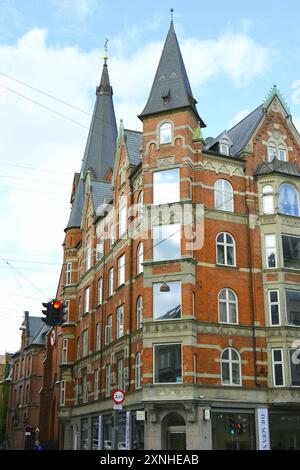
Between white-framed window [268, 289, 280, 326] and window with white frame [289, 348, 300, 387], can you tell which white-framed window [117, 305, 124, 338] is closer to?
white-framed window [268, 289, 280, 326]

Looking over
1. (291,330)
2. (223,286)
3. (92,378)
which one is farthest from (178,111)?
(92,378)

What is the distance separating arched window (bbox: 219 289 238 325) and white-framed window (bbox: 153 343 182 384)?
3442 millimetres

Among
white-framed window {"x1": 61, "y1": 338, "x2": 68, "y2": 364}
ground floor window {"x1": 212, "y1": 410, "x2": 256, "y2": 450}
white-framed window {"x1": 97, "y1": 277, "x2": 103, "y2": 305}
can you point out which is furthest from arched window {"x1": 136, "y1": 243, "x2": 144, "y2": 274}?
white-framed window {"x1": 61, "y1": 338, "x2": 68, "y2": 364}

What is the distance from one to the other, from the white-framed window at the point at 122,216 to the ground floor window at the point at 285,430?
13892 mm

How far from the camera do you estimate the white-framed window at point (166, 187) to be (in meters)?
32.8

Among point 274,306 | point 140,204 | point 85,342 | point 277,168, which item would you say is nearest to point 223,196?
point 277,168

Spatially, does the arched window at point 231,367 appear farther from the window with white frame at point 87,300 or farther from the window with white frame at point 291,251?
the window with white frame at point 87,300

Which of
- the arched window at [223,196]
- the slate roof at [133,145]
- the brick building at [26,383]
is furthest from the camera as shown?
the brick building at [26,383]

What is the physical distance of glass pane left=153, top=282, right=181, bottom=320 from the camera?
30.9m

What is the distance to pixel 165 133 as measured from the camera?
34.3 m

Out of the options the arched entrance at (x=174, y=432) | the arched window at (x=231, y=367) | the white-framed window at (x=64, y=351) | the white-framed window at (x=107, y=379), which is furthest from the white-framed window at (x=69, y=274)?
the arched entrance at (x=174, y=432)

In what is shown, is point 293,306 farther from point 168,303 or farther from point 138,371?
point 138,371

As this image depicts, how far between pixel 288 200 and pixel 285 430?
1266cm
